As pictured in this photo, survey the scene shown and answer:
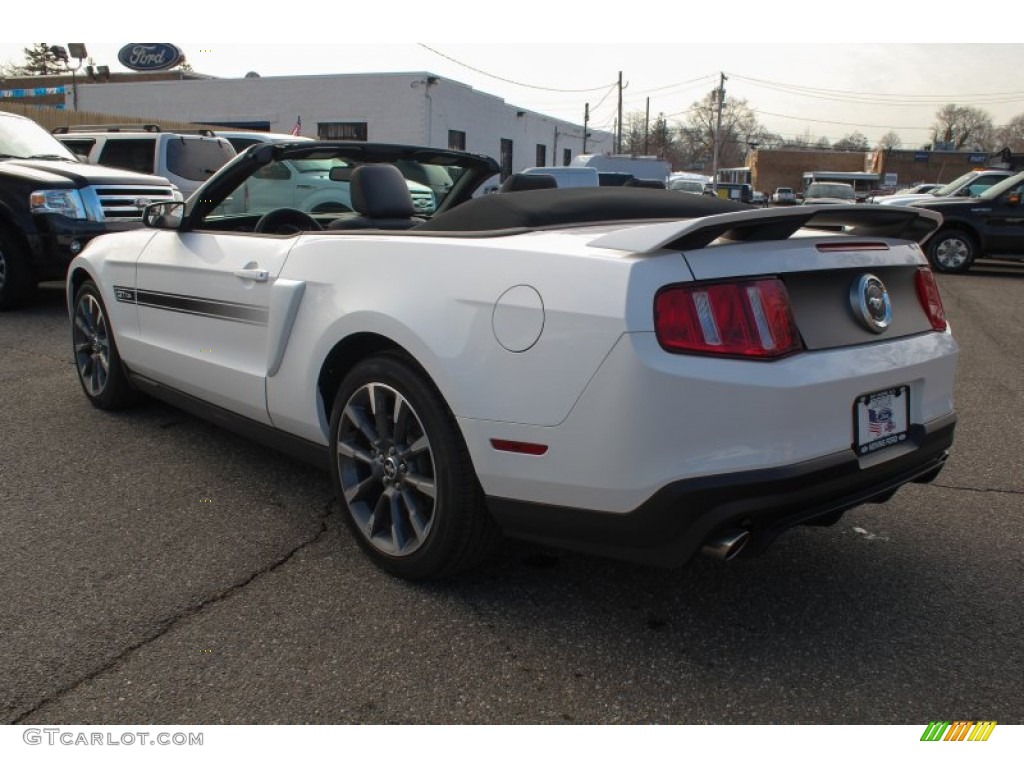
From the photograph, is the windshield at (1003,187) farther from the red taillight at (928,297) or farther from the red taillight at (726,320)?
the red taillight at (726,320)

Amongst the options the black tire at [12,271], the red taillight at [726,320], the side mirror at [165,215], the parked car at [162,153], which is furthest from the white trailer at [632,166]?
the red taillight at [726,320]

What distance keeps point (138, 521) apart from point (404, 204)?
1.76 m

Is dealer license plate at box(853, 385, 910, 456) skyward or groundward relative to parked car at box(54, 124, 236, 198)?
groundward

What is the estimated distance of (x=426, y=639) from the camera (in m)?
2.62

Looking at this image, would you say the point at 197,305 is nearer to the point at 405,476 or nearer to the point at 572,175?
the point at 405,476

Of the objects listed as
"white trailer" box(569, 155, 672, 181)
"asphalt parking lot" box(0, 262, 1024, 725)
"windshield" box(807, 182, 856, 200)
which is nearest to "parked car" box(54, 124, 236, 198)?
"asphalt parking lot" box(0, 262, 1024, 725)

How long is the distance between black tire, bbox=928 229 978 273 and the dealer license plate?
12.8m

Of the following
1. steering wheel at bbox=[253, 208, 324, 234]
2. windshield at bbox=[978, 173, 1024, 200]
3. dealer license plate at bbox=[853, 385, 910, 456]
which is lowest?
dealer license plate at bbox=[853, 385, 910, 456]

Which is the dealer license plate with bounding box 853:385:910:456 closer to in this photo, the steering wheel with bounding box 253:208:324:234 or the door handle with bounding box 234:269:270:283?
the door handle with bounding box 234:269:270:283

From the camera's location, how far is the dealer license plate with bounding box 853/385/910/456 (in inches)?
99.3

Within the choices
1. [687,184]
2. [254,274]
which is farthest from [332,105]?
[254,274]

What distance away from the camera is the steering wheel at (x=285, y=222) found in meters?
4.06

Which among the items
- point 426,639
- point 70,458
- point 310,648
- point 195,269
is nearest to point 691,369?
point 426,639

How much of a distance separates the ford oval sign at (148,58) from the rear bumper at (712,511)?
50.9 metres
